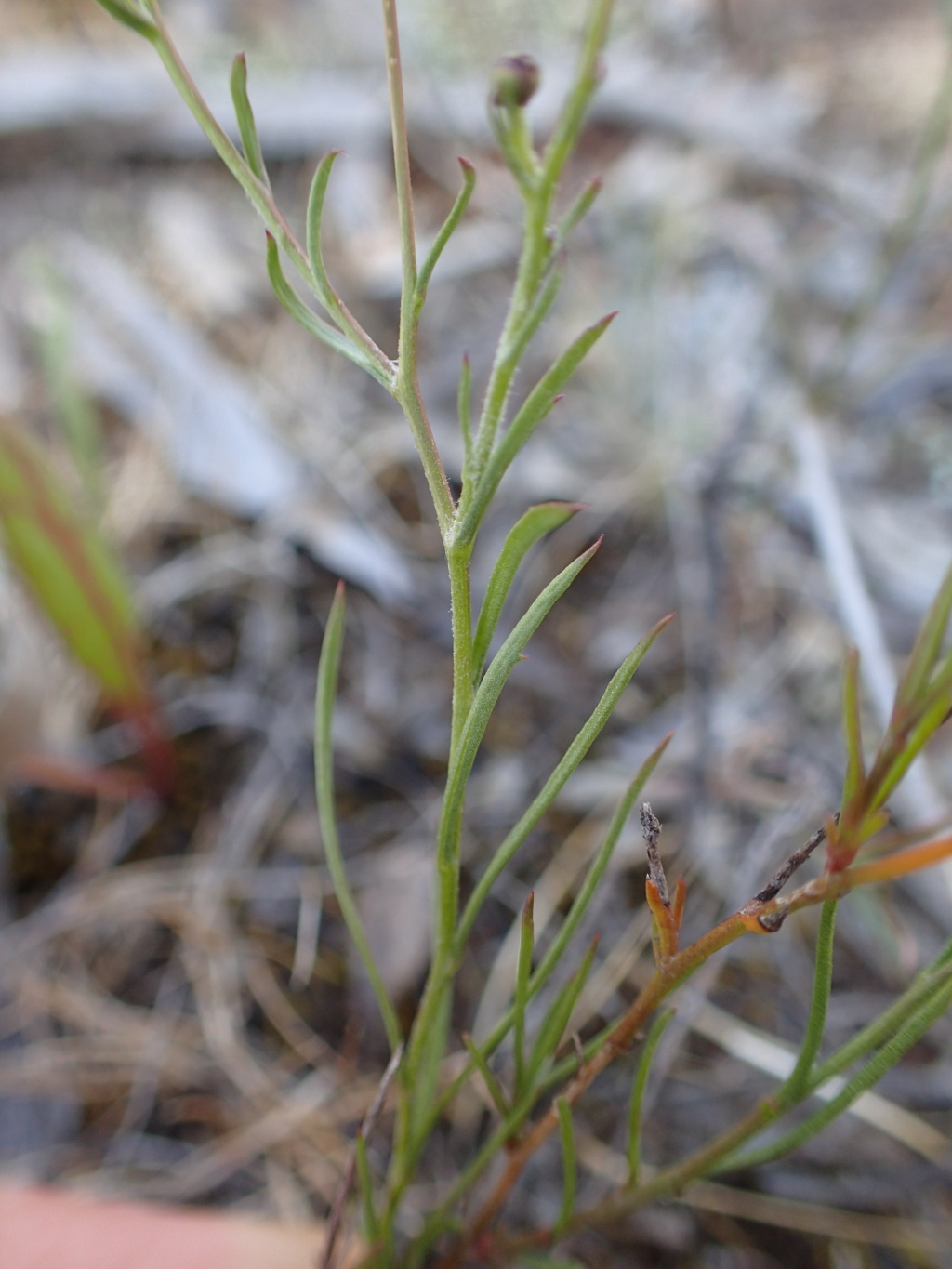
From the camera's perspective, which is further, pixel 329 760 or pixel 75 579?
pixel 75 579

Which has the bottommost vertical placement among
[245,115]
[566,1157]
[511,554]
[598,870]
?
[566,1157]

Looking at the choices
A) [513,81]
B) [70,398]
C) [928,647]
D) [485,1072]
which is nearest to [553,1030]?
[485,1072]

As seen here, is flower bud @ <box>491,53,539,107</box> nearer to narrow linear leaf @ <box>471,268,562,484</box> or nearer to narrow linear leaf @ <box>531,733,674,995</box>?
narrow linear leaf @ <box>471,268,562,484</box>

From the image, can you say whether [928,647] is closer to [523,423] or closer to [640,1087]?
[523,423]

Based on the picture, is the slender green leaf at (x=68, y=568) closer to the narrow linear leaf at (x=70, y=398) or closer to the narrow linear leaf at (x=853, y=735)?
the narrow linear leaf at (x=70, y=398)

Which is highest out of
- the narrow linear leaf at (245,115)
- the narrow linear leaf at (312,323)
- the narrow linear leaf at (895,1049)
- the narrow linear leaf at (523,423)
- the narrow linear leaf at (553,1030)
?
the narrow linear leaf at (245,115)

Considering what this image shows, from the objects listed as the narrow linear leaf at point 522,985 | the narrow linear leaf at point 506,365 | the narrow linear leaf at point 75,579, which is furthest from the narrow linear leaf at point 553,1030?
the narrow linear leaf at point 75,579

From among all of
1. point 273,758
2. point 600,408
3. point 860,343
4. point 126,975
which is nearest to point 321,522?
point 273,758
